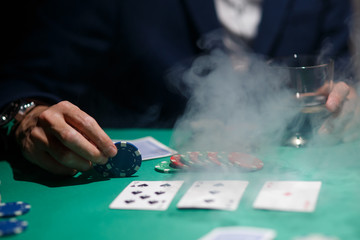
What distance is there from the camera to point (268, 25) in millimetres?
2385

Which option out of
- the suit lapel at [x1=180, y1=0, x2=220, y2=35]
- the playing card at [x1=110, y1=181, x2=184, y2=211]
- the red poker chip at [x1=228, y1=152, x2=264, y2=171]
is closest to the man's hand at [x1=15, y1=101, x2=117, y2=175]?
the playing card at [x1=110, y1=181, x2=184, y2=211]

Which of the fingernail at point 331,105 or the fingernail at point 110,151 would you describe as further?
the fingernail at point 331,105

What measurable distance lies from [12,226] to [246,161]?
74 centimetres

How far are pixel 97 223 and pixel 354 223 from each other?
624mm

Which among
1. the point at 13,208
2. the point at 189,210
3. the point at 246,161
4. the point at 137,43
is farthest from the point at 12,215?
the point at 137,43

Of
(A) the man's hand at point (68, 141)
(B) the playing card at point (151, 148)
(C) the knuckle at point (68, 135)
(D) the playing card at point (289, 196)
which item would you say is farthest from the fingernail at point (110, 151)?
(D) the playing card at point (289, 196)

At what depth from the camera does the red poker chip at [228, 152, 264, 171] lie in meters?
1.41

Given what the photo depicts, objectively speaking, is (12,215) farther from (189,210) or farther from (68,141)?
(189,210)

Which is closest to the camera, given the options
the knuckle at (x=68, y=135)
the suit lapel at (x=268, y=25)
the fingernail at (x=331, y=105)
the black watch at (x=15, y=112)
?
the knuckle at (x=68, y=135)

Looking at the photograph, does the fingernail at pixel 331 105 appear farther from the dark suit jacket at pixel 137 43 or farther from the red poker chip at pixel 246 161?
the dark suit jacket at pixel 137 43

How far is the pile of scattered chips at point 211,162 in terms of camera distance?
1421 mm

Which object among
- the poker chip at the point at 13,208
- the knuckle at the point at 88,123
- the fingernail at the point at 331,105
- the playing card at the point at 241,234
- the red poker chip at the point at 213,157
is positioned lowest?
the poker chip at the point at 13,208

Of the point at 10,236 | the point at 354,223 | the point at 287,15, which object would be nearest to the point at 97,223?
the point at 10,236

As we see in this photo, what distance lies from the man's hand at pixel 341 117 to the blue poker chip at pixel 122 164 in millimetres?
727
